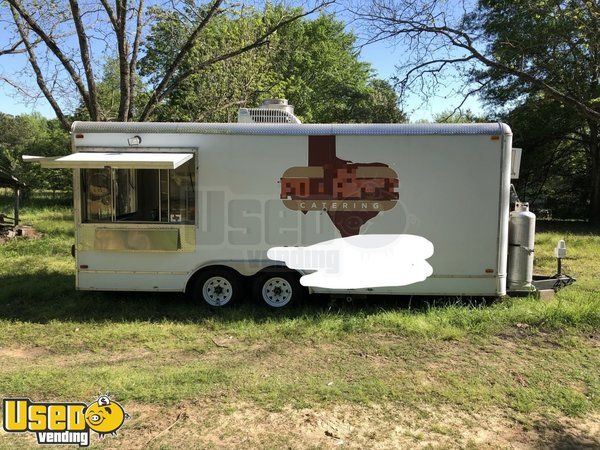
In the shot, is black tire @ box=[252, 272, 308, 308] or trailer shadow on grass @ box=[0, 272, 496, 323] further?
black tire @ box=[252, 272, 308, 308]

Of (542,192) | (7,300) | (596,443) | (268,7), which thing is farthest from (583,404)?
(542,192)

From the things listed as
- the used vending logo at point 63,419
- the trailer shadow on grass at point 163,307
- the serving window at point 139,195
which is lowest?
the used vending logo at point 63,419

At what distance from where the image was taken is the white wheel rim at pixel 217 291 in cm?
682

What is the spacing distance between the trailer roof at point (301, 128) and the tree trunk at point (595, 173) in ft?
59.4

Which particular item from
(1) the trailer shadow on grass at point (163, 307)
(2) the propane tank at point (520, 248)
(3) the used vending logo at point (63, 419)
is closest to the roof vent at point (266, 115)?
(1) the trailer shadow on grass at point (163, 307)

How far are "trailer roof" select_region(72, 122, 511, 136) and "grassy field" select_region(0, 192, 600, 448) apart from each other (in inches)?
91.9

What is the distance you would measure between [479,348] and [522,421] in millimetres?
1562

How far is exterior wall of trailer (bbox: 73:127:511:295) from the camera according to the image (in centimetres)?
646

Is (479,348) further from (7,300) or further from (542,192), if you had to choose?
(542,192)

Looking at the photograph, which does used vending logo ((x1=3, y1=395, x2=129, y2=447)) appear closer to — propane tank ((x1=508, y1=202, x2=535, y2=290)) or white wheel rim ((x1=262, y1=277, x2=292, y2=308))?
white wheel rim ((x1=262, y1=277, x2=292, y2=308))

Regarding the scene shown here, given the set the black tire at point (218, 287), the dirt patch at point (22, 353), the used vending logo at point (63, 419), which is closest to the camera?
the used vending logo at point (63, 419)

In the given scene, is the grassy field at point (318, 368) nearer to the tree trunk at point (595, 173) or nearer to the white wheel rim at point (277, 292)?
the white wheel rim at point (277, 292)

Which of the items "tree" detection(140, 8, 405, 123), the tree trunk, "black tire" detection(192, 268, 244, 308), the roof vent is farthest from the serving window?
the tree trunk

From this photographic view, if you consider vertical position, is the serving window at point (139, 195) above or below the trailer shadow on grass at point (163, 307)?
above
